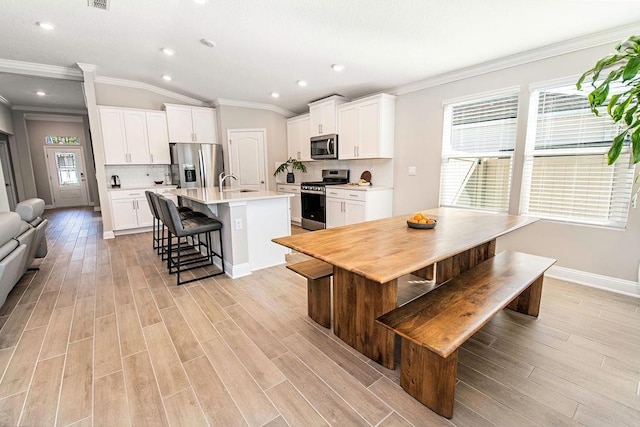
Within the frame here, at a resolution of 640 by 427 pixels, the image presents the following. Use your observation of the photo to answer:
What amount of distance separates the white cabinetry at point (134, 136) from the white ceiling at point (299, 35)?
29.8 inches

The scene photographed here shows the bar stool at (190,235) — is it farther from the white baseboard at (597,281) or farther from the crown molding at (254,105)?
the white baseboard at (597,281)

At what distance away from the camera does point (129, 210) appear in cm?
527

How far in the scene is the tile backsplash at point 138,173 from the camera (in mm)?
5627

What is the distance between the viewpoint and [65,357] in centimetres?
188

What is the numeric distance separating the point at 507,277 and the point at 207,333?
221cm

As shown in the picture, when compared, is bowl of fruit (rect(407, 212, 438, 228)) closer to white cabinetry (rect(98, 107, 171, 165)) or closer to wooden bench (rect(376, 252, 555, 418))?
wooden bench (rect(376, 252, 555, 418))

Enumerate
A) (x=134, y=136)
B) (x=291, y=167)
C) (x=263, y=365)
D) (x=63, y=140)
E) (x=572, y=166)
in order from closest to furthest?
(x=263, y=365)
(x=572, y=166)
(x=134, y=136)
(x=291, y=167)
(x=63, y=140)

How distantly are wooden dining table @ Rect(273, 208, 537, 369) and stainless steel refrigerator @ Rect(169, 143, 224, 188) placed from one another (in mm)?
4449

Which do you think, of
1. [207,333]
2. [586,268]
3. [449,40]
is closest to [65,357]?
[207,333]

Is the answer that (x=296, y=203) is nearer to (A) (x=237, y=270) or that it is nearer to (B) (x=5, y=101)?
(A) (x=237, y=270)

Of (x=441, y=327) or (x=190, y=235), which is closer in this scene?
(x=441, y=327)

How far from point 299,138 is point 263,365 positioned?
5.06 m

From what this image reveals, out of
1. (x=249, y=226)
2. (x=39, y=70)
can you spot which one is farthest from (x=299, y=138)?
(x=39, y=70)

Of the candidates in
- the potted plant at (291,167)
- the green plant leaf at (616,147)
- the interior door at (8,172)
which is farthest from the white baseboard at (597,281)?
the interior door at (8,172)
